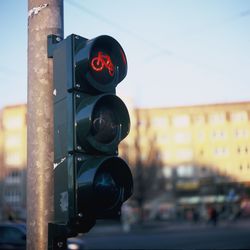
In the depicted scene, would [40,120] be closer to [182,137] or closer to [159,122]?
[159,122]

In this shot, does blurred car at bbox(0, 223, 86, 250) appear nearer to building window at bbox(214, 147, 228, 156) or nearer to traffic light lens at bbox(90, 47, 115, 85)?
traffic light lens at bbox(90, 47, 115, 85)

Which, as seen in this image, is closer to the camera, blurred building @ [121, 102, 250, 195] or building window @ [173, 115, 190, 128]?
blurred building @ [121, 102, 250, 195]

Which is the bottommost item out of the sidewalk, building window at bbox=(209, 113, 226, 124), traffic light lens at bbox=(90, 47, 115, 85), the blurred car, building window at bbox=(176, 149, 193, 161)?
the sidewalk

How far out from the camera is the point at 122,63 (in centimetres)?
274

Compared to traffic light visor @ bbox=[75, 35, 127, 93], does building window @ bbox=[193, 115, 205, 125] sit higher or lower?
higher

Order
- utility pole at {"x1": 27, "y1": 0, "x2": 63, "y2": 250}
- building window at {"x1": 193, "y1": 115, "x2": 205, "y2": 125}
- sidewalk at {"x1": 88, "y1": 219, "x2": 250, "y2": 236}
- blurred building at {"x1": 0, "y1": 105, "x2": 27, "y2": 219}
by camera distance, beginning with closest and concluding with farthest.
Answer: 1. utility pole at {"x1": 27, "y1": 0, "x2": 63, "y2": 250}
2. sidewalk at {"x1": 88, "y1": 219, "x2": 250, "y2": 236}
3. building window at {"x1": 193, "y1": 115, "x2": 205, "y2": 125}
4. blurred building at {"x1": 0, "y1": 105, "x2": 27, "y2": 219}

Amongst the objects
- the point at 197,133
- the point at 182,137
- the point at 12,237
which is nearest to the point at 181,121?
the point at 182,137

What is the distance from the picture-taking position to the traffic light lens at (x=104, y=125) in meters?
2.46

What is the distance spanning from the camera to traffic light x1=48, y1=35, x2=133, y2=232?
2.30 metres

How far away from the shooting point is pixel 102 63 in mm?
2580

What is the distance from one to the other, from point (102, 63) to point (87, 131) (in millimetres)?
453

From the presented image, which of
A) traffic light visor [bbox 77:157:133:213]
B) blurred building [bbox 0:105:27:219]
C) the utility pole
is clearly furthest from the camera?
blurred building [bbox 0:105:27:219]

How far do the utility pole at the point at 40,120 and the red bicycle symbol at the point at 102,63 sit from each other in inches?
11.3

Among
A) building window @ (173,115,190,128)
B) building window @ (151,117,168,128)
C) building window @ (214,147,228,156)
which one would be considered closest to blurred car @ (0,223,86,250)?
building window @ (214,147,228,156)
